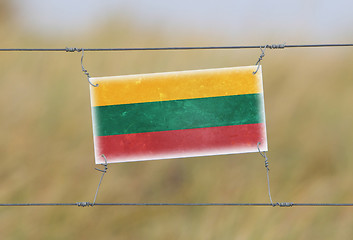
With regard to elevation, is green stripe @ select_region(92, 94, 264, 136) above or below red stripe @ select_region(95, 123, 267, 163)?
above

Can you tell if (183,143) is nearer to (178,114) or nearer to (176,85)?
(178,114)

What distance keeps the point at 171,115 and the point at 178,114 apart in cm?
4

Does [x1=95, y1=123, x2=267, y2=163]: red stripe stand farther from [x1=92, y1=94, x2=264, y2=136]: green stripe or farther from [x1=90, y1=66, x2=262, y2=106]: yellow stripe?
[x1=90, y1=66, x2=262, y2=106]: yellow stripe

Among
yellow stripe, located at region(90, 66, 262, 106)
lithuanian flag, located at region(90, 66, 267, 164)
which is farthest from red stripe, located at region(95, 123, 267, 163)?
yellow stripe, located at region(90, 66, 262, 106)

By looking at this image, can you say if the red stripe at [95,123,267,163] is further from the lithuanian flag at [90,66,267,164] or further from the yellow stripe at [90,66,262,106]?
the yellow stripe at [90,66,262,106]

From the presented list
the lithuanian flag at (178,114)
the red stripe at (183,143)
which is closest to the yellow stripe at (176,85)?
the lithuanian flag at (178,114)

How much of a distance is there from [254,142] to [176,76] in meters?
0.61

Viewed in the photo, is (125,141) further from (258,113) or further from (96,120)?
(258,113)

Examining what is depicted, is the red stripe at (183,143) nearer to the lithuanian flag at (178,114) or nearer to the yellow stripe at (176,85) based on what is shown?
the lithuanian flag at (178,114)

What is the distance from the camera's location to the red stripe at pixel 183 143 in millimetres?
4312

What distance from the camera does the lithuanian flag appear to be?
431 centimetres

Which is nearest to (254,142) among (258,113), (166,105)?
(258,113)

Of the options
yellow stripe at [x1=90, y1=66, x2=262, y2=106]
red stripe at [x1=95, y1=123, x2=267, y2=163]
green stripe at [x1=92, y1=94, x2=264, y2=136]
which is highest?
yellow stripe at [x1=90, y1=66, x2=262, y2=106]

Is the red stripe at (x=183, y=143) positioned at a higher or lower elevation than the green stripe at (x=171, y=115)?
lower
